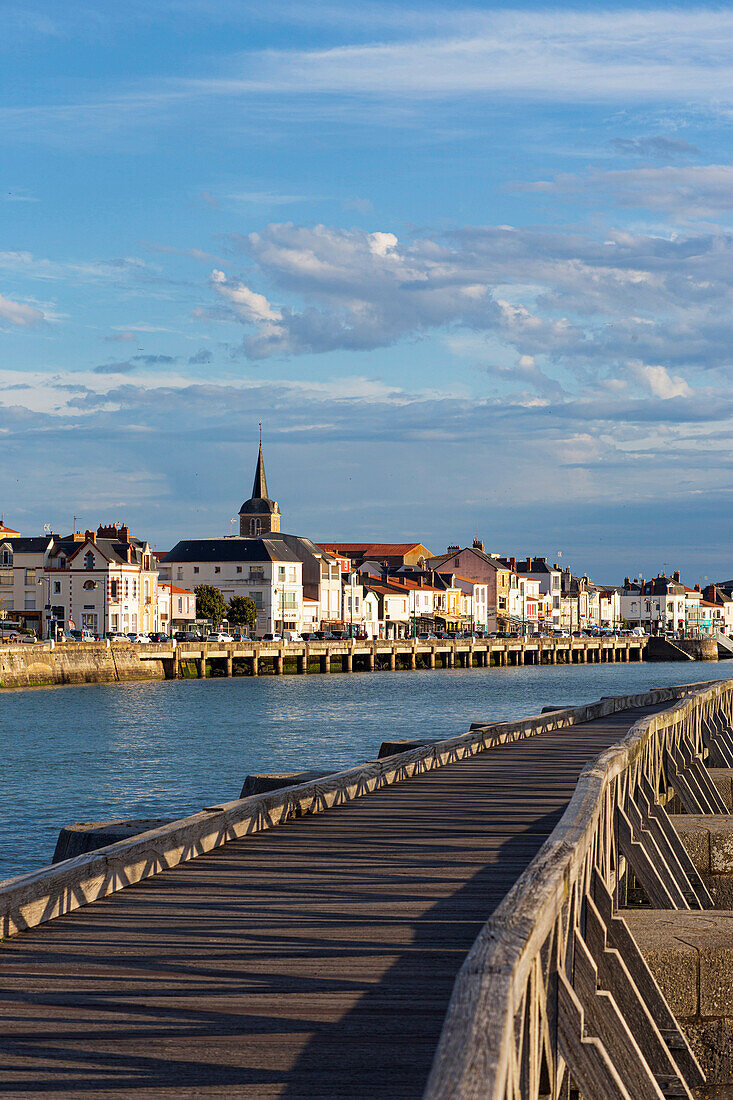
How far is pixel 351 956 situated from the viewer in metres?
7.11

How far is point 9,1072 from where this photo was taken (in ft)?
17.2

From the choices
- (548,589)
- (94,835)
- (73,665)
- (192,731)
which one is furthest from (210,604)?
(94,835)

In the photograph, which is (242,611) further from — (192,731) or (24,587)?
(192,731)

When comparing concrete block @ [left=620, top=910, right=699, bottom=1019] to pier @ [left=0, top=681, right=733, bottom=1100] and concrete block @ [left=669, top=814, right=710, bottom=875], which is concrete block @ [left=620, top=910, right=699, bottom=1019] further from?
concrete block @ [left=669, top=814, right=710, bottom=875]

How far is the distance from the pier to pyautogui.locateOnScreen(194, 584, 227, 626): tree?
106 m

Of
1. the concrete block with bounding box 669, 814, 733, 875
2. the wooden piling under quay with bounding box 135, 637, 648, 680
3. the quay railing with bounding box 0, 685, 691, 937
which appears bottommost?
the wooden piling under quay with bounding box 135, 637, 648, 680

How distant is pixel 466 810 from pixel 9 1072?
8348 mm

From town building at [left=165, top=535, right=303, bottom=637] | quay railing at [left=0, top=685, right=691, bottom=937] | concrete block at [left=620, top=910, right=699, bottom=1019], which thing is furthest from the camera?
town building at [left=165, top=535, right=303, bottom=637]

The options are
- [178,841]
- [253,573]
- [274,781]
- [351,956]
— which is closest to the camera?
[351,956]

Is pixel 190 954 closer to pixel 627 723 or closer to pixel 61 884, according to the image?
pixel 61 884

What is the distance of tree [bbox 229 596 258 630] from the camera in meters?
119

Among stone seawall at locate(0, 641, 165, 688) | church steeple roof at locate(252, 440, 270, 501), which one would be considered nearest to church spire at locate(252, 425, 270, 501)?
church steeple roof at locate(252, 440, 270, 501)

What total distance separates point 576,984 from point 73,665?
244 ft

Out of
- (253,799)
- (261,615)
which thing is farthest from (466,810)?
(261,615)
